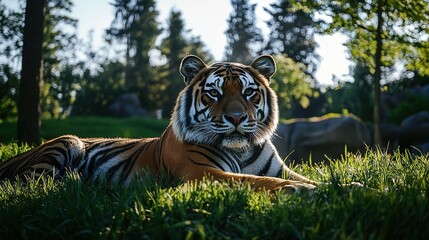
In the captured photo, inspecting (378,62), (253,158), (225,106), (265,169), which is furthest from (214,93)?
(378,62)

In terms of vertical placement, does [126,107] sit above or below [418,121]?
below

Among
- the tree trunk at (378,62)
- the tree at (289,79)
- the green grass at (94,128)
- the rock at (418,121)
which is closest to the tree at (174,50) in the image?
the tree at (289,79)

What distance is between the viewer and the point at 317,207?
321 cm

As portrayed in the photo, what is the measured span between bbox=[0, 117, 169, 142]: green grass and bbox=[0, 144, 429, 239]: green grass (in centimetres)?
1569

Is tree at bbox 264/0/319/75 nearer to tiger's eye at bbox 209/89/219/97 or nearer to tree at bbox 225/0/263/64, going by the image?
tree at bbox 225/0/263/64

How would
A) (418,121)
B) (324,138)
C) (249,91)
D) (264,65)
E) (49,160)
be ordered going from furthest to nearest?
(418,121) < (324,138) < (49,160) < (264,65) < (249,91)

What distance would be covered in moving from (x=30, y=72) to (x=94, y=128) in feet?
44.6

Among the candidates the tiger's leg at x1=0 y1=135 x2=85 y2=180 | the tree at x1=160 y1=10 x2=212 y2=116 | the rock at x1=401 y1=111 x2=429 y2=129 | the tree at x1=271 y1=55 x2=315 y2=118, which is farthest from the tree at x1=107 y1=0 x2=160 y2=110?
the tiger's leg at x1=0 y1=135 x2=85 y2=180

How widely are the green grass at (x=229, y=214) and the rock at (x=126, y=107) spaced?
115 feet

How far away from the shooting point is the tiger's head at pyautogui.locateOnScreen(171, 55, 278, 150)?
4.64m

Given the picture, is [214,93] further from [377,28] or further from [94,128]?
[94,128]

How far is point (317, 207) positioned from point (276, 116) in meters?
2.07

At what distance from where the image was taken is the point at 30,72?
1020 cm

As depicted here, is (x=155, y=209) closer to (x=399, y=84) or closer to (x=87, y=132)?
(x=87, y=132)
